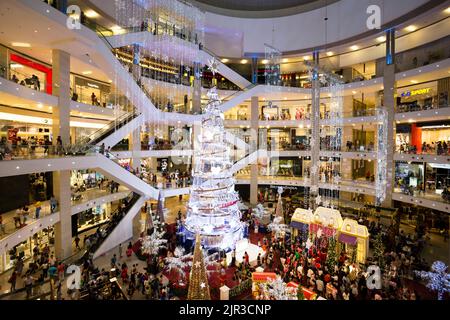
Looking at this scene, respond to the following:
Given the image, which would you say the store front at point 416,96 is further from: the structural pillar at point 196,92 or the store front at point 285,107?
the structural pillar at point 196,92

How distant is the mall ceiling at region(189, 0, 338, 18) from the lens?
23372 millimetres

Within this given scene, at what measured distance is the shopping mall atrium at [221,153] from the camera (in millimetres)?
10859

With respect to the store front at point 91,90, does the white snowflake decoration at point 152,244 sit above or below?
below

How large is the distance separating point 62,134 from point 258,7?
2066 centimetres

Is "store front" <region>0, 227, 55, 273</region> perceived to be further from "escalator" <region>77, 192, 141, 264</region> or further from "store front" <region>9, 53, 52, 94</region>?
"store front" <region>9, 53, 52, 94</region>

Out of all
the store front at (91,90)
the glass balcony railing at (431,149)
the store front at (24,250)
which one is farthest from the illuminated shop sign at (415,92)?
the store front at (24,250)

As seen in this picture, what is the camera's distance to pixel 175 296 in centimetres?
1025

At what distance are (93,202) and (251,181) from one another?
14.4 m

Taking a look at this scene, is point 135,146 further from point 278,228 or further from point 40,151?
point 278,228

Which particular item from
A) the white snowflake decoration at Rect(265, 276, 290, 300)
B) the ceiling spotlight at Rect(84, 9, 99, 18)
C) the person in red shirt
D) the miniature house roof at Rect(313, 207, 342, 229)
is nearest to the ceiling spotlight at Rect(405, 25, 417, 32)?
the miniature house roof at Rect(313, 207, 342, 229)

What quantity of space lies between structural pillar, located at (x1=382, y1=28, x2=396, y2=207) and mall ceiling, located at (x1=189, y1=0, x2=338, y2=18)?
7.95m

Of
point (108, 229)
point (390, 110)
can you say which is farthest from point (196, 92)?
point (390, 110)

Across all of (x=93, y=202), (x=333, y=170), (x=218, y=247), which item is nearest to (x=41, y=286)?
(x=93, y=202)

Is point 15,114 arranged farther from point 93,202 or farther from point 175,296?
point 175,296
